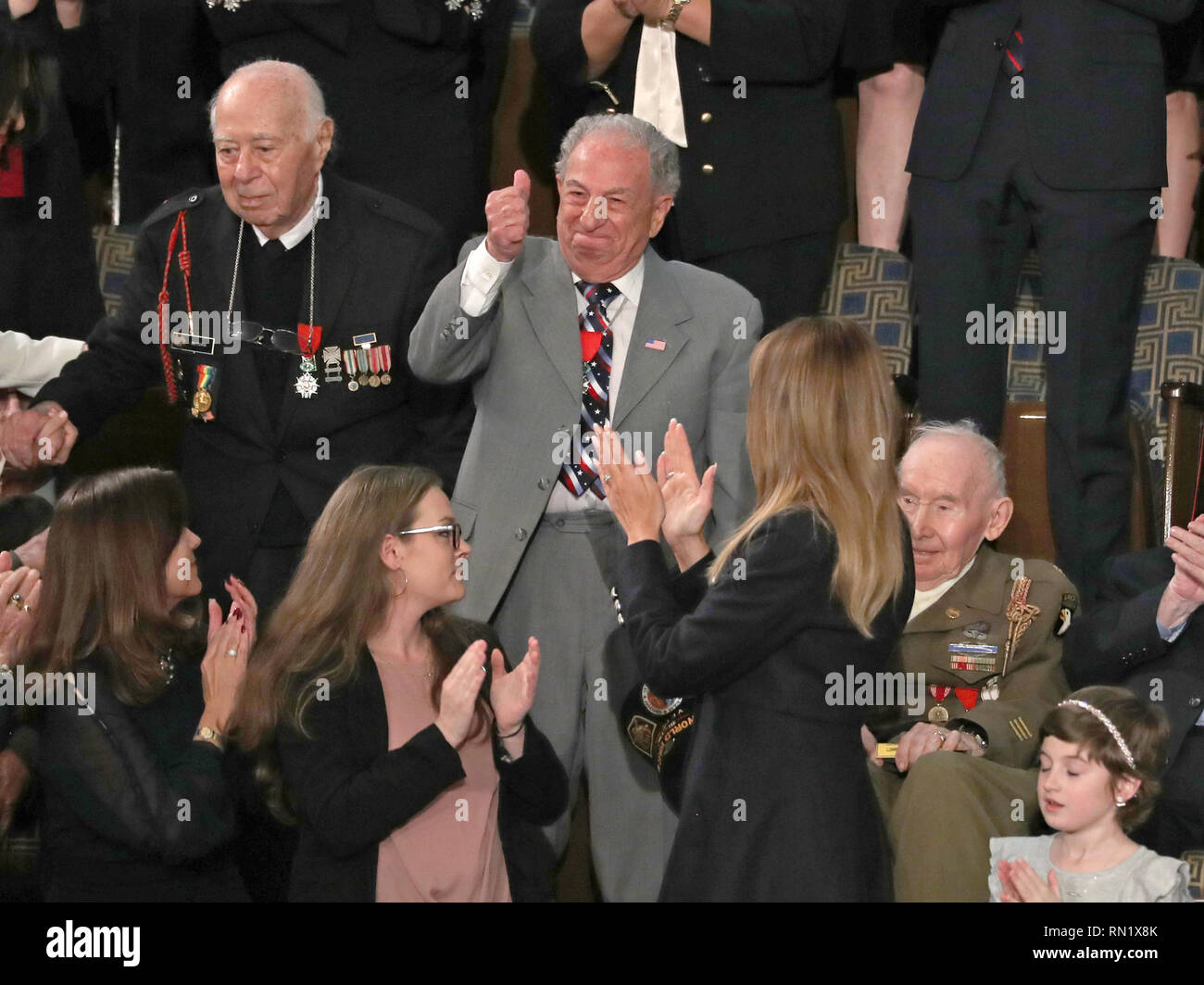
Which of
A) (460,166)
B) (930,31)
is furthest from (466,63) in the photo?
(930,31)

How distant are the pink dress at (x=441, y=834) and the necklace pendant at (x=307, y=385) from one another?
2.73 feet

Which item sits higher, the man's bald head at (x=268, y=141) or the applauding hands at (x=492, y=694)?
the man's bald head at (x=268, y=141)

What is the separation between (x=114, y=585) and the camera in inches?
156

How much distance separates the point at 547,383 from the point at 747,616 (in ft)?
3.21

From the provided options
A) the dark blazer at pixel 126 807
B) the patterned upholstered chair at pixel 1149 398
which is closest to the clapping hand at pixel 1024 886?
the patterned upholstered chair at pixel 1149 398

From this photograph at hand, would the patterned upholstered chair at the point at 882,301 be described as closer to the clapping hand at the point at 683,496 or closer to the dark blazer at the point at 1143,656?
the dark blazer at the point at 1143,656

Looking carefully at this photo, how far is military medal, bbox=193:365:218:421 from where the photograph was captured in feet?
14.7

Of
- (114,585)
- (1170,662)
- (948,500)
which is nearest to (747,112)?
(948,500)

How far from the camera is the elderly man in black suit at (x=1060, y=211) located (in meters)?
4.59

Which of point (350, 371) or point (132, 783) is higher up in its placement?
point (350, 371)

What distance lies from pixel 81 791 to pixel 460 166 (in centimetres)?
193

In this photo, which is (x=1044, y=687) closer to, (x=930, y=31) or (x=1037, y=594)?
(x=1037, y=594)

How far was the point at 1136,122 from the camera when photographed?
4.59m

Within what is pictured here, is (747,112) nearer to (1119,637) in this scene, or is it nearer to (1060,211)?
(1060,211)
